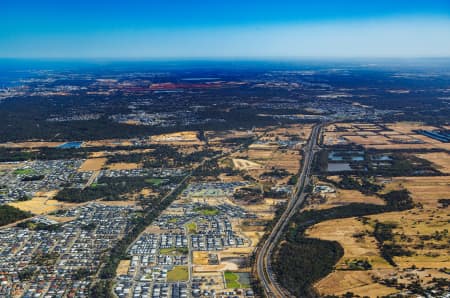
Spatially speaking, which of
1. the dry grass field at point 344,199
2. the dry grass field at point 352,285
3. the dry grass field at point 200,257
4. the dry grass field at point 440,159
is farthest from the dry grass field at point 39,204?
the dry grass field at point 440,159

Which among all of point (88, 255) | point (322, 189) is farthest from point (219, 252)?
point (322, 189)

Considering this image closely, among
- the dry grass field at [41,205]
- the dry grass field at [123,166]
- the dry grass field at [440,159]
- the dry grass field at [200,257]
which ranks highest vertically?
the dry grass field at [123,166]

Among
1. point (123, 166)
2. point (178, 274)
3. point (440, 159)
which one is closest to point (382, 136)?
point (440, 159)

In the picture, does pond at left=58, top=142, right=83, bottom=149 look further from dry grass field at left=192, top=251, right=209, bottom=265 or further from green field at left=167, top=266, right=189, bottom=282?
green field at left=167, top=266, right=189, bottom=282

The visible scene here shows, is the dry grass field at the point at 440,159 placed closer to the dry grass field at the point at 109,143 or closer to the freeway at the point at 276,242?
the freeway at the point at 276,242

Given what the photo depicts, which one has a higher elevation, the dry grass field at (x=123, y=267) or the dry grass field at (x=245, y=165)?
the dry grass field at (x=245, y=165)

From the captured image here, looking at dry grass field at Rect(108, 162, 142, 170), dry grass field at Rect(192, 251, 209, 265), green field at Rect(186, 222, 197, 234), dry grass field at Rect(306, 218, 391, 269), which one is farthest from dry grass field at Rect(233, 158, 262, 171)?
dry grass field at Rect(192, 251, 209, 265)

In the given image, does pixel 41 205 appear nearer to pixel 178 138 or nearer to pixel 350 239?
pixel 350 239
